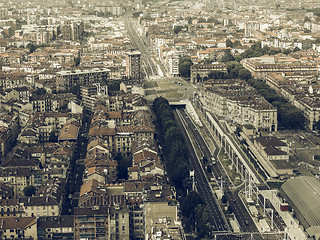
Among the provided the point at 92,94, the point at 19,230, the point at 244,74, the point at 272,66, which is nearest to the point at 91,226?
the point at 19,230

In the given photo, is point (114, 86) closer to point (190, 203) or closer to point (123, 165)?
point (123, 165)

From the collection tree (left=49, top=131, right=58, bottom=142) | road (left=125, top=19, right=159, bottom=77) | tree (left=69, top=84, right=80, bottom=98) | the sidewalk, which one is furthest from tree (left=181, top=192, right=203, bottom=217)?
road (left=125, top=19, right=159, bottom=77)

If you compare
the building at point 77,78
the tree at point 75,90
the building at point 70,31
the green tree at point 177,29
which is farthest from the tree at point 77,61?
the green tree at point 177,29

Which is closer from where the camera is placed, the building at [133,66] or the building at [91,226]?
the building at [91,226]

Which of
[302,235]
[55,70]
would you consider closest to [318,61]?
[55,70]

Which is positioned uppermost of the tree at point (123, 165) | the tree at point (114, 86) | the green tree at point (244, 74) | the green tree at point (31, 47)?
the green tree at point (244, 74)

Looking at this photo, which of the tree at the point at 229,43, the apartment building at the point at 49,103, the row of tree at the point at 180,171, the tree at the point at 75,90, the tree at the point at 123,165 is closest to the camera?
the row of tree at the point at 180,171

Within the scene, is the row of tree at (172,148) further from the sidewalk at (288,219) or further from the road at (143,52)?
the road at (143,52)
